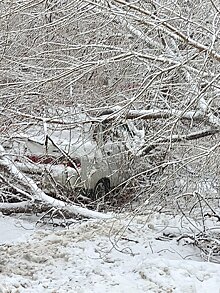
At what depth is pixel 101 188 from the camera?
32.3 ft

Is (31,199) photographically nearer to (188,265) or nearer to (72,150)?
(72,150)

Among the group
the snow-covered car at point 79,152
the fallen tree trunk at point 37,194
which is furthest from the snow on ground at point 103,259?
the snow-covered car at point 79,152

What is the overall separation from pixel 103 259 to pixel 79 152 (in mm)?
1900

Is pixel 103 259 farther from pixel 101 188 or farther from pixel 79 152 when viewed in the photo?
pixel 101 188

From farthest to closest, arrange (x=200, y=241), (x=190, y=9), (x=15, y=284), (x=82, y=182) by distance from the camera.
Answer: (x=82, y=182) < (x=200, y=241) < (x=190, y=9) < (x=15, y=284)

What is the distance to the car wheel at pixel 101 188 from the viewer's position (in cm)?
972

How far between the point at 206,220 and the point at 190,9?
288 cm

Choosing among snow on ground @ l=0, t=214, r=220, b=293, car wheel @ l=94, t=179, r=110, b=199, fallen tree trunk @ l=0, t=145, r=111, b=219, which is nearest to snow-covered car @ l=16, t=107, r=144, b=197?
car wheel @ l=94, t=179, r=110, b=199

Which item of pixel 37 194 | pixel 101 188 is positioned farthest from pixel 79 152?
pixel 101 188

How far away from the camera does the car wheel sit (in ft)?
31.9

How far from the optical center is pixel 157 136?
20.3 feet

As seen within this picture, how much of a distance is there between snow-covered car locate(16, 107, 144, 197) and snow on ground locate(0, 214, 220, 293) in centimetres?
78

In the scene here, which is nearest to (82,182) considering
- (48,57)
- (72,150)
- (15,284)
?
(72,150)

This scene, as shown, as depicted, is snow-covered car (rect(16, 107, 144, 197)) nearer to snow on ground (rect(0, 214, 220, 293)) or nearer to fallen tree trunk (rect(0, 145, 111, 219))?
fallen tree trunk (rect(0, 145, 111, 219))
